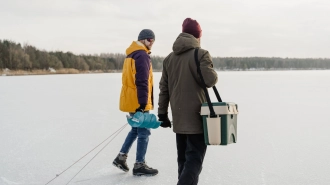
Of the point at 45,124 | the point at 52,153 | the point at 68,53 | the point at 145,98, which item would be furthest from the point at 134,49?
the point at 68,53

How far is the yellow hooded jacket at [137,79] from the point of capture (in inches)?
130

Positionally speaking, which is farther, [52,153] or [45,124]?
[45,124]

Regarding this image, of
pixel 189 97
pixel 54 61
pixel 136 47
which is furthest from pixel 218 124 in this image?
pixel 54 61

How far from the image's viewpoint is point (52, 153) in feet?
14.9

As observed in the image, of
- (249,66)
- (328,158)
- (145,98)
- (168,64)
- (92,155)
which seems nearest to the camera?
(168,64)

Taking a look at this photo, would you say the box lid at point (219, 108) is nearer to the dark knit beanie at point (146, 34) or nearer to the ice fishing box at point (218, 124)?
the ice fishing box at point (218, 124)

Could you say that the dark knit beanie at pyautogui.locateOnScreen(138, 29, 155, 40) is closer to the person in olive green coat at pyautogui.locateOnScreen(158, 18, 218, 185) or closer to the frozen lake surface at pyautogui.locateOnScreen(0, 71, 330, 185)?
the person in olive green coat at pyautogui.locateOnScreen(158, 18, 218, 185)

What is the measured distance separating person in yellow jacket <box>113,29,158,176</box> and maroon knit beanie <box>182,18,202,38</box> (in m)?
0.81

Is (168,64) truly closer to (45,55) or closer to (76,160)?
(76,160)

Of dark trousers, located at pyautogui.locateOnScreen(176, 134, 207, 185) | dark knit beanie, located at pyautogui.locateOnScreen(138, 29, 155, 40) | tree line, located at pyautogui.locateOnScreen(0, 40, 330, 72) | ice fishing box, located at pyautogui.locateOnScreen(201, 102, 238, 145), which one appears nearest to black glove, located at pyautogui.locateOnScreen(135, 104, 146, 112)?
dark knit beanie, located at pyautogui.locateOnScreen(138, 29, 155, 40)

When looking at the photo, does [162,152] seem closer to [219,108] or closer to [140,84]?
[140,84]

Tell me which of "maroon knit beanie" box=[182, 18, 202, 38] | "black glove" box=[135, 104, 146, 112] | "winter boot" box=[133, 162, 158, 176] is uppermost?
"maroon knit beanie" box=[182, 18, 202, 38]

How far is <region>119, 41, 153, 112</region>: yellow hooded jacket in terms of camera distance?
330 centimetres

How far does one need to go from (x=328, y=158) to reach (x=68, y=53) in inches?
2820
